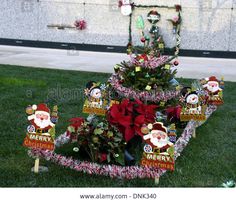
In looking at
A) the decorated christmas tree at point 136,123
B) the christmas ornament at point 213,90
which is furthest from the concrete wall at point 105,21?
the christmas ornament at point 213,90

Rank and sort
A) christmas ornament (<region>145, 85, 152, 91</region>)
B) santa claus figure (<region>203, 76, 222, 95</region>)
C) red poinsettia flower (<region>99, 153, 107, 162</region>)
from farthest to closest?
santa claus figure (<region>203, 76, 222, 95</region>) → christmas ornament (<region>145, 85, 152, 91</region>) → red poinsettia flower (<region>99, 153, 107, 162</region>)

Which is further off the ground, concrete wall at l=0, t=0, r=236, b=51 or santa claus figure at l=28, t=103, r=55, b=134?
concrete wall at l=0, t=0, r=236, b=51

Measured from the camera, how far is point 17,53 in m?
15.0

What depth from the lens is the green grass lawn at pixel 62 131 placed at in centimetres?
449

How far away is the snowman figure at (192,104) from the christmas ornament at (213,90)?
115cm

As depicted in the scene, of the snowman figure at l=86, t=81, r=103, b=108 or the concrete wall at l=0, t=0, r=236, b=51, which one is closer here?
the snowman figure at l=86, t=81, r=103, b=108

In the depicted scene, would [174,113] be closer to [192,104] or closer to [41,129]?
[192,104]

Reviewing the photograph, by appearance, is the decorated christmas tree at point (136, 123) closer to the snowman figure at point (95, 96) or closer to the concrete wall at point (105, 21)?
the snowman figure at point (95, 96)

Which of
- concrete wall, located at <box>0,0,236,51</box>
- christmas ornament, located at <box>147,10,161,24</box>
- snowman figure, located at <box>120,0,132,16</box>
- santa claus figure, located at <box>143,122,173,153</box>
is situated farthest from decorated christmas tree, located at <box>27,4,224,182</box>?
snowman figure, located at <box>120,0,132,16</box>

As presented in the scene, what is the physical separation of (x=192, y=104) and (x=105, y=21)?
10.4 metres

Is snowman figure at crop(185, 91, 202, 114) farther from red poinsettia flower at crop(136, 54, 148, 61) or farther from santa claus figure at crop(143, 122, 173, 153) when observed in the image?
santa claus figure at crop(143, 122, 173, 153)

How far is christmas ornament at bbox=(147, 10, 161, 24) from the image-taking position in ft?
50.5

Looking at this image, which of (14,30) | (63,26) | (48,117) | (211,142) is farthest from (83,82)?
(14,30)

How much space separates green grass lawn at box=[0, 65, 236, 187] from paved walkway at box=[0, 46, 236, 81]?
221cm
